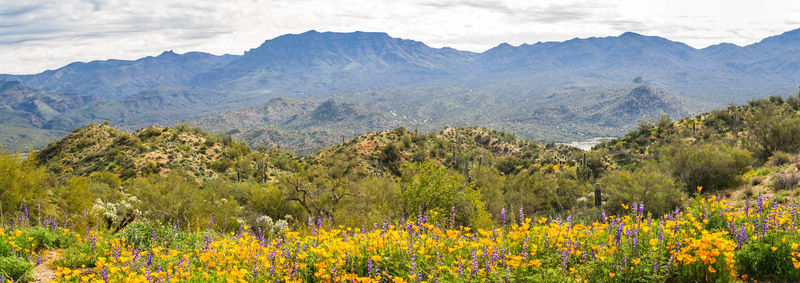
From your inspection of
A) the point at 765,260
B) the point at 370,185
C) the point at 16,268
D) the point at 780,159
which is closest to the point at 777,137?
the point at 780,159

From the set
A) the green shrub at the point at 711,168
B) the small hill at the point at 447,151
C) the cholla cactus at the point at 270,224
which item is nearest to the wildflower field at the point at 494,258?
the cholla cactus at the point at 270,224

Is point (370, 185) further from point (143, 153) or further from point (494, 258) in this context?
point (143, 153)

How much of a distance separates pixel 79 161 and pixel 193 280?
55157 mm

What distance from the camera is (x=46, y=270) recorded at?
6508mm

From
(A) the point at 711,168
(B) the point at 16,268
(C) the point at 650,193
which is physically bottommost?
(C) the point at 650,193

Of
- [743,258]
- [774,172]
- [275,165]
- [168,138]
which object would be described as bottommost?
[275,165]

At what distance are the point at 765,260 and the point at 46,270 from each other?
10.3 meters

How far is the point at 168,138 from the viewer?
54094 millimetres

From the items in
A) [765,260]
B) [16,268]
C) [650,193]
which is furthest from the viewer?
[650,193]

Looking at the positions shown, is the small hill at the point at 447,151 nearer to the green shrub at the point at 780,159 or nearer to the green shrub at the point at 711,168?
the green shrub at the point at 711,168

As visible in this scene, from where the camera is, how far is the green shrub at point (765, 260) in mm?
5371

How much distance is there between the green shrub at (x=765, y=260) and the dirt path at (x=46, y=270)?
30.6ft

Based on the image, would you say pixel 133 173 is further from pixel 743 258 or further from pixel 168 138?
pixel 743 258

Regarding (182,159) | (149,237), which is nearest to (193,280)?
(149,237)
